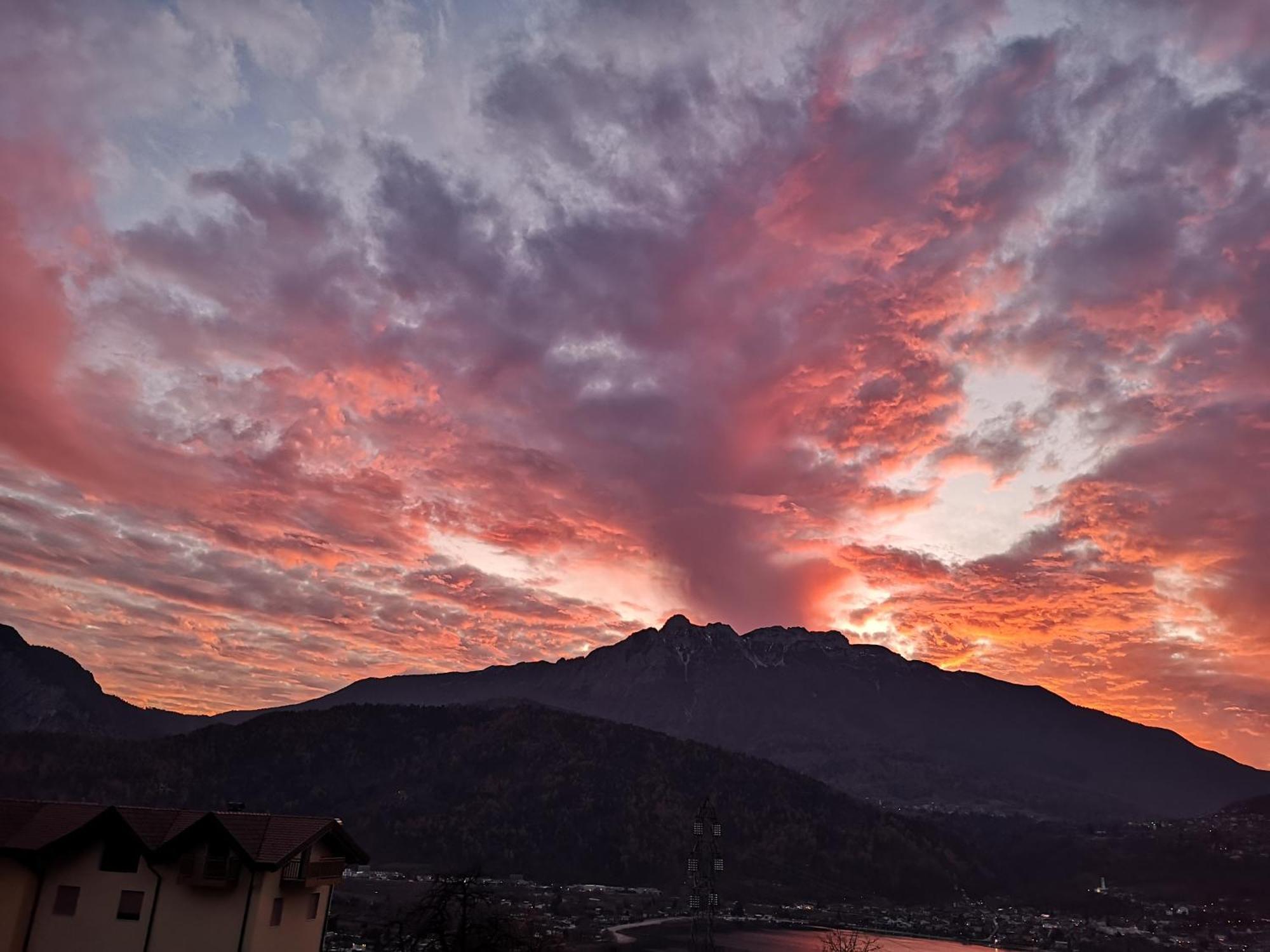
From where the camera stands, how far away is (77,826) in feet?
140

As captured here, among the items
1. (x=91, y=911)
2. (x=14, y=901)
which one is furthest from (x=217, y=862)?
(x=14, y=901)

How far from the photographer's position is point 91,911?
42.5 m

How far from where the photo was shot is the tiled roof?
4225cm

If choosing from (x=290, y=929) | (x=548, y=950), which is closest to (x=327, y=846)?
(x=290, y=929)

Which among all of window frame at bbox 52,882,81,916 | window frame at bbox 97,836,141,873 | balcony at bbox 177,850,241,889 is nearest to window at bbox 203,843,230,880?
balcony at bbox 177,850,241,889

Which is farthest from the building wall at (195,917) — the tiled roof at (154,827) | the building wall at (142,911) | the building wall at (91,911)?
the tiled roof at (154,827)

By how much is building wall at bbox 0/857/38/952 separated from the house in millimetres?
36

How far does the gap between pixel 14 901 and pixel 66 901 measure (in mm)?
2119

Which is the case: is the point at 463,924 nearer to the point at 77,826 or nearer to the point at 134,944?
the point at 134,944

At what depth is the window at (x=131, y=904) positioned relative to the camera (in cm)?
4278

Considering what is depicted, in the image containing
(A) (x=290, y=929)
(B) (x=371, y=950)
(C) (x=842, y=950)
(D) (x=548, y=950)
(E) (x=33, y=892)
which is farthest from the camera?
(B) (x=371, y=950)

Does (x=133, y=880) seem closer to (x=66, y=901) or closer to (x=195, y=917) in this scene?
(x=66, y=901)

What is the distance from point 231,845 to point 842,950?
63.2m

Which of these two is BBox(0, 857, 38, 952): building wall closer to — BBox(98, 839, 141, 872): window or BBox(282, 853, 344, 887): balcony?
BBox(98, 839, 141, 872): window
